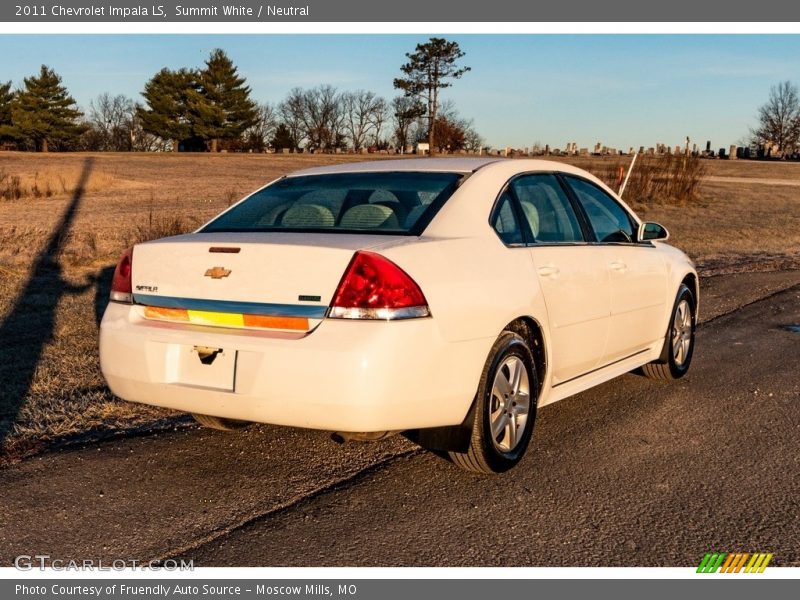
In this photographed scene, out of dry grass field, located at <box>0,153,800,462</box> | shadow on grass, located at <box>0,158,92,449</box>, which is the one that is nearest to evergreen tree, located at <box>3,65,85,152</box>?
dry grass field, located at <box>0,153,800,462</box>

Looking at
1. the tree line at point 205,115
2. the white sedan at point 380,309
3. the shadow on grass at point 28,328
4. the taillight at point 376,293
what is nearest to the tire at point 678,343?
the white sedan at point 380,309

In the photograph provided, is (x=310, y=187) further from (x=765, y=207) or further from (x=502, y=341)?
(x=765, y=207)

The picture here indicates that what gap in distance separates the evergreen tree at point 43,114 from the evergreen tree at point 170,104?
23.3 feet

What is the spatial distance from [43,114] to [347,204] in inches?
3518

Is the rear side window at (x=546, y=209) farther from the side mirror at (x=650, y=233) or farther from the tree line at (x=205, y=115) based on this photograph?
the tree line at (x=205, y=115)

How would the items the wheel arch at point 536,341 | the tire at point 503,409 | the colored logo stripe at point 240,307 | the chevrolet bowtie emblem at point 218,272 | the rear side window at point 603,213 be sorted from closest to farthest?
the colored logo stripe at point 240,307 → the chevrolet bowtie emblem at point 218,272 → the tire at point 503,409 → the wheel arch at point 536,341 → the rear side window at point 603,213

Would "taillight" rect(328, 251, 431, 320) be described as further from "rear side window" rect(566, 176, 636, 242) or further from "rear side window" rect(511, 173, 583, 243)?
"rear side window" rect(566, 176, 636, 242)

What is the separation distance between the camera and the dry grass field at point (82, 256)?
5.67 m

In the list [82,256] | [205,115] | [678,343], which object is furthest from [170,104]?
[678,343]

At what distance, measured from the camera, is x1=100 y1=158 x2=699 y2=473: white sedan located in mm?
3939

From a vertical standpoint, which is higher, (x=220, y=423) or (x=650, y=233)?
(x=650, y=233)

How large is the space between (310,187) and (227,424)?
1.40m

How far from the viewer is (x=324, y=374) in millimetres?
3879

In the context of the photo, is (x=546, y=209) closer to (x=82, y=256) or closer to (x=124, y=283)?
(x=124, y=283)
